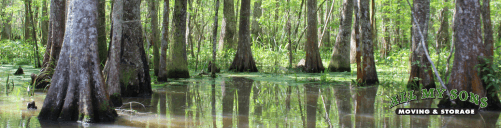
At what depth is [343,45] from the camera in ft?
37.4

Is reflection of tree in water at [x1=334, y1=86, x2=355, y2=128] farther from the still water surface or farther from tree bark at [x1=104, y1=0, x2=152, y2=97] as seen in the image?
tree bark at [x1=104, y1=0, x2=152, y2=97]

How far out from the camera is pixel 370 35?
7930 millimetres

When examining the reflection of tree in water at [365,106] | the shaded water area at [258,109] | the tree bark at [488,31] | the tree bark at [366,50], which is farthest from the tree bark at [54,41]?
the tree bark at [488,31]

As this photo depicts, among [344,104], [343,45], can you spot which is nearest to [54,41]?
[344,104]

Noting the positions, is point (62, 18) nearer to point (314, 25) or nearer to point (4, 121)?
point (4, 121)

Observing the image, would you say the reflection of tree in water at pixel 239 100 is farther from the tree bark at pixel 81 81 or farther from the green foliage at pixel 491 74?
the green foliage at pixel 491 74

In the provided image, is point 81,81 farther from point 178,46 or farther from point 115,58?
point 178,46

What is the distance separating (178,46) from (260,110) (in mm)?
4711

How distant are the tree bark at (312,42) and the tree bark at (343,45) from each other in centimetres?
51

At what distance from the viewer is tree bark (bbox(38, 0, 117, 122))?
4.51 m

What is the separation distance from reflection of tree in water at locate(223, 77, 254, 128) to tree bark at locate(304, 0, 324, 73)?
2.86 m

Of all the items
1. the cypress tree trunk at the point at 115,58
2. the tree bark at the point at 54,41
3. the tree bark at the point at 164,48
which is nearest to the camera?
the cypress tree trunk at the point at 115,58

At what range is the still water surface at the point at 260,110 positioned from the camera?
4535 mm

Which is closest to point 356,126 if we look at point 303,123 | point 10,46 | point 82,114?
point 303,123
